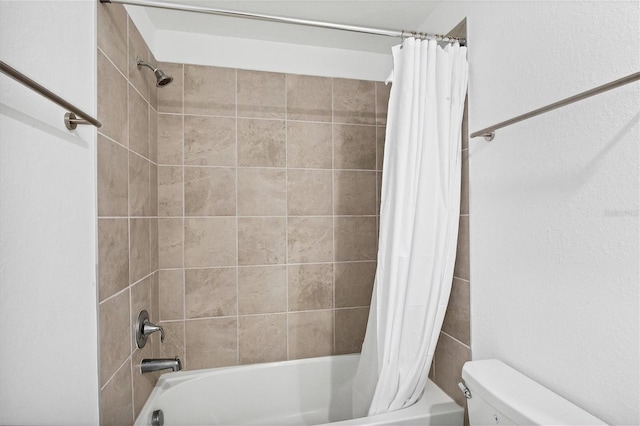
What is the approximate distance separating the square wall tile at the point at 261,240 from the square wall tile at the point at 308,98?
641mm

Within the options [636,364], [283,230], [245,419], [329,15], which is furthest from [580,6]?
[245,419]

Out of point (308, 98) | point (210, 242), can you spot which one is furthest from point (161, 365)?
point (308, 98)

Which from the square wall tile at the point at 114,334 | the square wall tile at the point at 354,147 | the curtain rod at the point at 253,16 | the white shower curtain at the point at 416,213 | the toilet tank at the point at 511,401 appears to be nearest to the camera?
the toilet tank at the point at 511,401

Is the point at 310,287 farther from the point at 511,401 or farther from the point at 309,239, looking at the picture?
the point at 511,401

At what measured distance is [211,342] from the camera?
180 cm

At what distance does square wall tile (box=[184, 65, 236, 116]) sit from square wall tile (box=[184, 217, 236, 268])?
0.62 m

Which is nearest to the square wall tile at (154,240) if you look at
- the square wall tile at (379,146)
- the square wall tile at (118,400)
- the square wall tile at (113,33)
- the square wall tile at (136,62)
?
the square wall tile at (118,400)

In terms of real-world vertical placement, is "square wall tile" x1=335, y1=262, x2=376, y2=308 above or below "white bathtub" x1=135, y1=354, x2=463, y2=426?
above

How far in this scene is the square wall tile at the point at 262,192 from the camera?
1842 millimetres

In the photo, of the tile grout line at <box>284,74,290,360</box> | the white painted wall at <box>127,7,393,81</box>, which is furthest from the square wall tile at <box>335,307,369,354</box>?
the white painted wall at <box>127,7,393,81</box>

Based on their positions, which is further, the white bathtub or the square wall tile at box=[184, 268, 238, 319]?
the square wall tile at box=[184, 268, 238, 319]

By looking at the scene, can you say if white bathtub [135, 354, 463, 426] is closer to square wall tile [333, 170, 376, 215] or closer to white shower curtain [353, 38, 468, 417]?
white shower curtain [353, 38, 468, 417]

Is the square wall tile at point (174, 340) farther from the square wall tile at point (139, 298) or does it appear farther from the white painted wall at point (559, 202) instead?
the white painted wall at point (559, 202)

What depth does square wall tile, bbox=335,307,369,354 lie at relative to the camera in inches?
77.8
